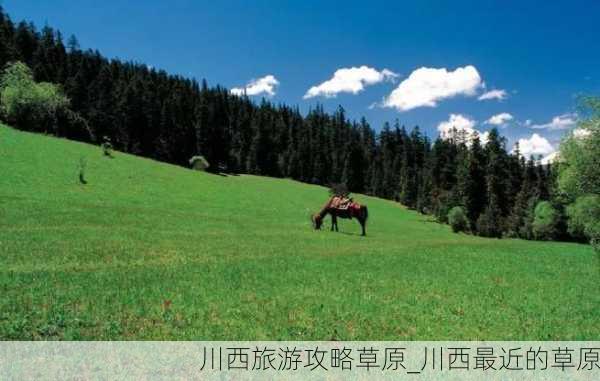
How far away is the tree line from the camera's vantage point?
3979 inches

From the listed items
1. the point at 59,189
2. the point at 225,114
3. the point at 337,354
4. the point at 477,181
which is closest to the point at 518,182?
the point at 477,181

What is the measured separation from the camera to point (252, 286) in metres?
17.1

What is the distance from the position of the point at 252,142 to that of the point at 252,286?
129 meters

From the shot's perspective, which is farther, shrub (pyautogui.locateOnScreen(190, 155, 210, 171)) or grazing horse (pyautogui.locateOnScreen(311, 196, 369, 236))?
shrub (pyautogui.locateOnScreen(190, 155, 210, 171))

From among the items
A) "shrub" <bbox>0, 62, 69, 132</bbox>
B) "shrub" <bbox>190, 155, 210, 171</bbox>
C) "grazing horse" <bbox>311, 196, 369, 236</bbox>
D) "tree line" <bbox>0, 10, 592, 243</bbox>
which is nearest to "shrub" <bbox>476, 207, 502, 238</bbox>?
"tree line" <bbox>0, 10, 592, 243</bbox>

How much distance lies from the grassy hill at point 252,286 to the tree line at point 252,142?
180 ft

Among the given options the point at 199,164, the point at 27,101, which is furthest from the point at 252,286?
the point at 199,164

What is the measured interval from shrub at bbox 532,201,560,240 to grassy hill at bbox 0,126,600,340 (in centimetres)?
6313

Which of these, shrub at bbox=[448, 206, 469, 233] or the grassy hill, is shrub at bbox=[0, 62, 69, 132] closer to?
the grassy hill

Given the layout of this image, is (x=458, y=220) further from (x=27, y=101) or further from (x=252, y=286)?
(x=27, y=101)

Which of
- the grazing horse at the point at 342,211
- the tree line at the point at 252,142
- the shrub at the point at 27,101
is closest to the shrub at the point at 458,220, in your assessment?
the tree line at the point at 252,142

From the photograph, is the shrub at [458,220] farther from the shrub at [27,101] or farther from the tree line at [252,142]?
the shrub at [27,101]

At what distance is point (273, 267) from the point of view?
21719 millimetres

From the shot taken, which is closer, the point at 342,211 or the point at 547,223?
the point at 342,211
